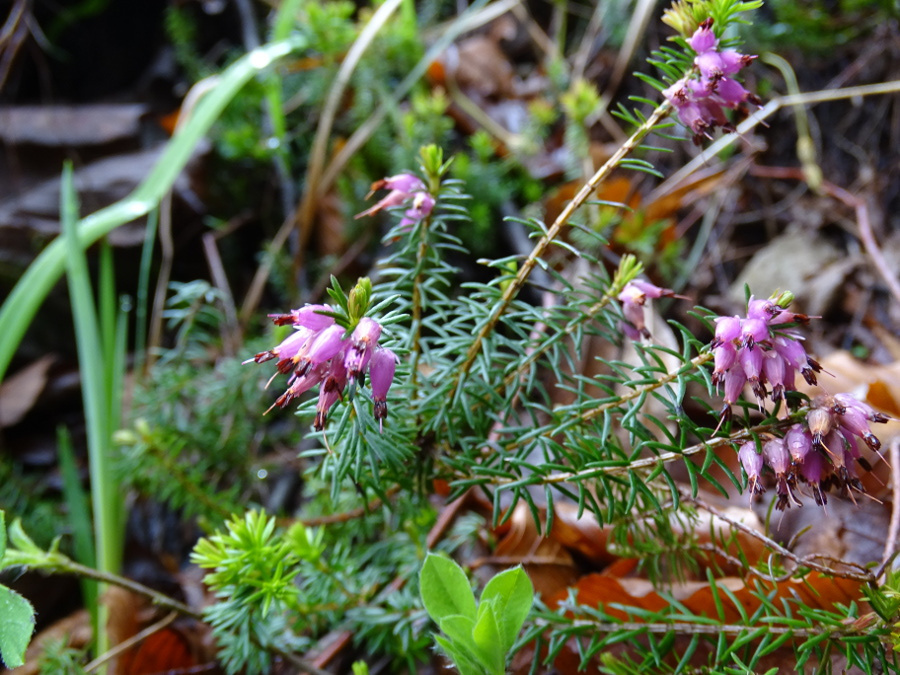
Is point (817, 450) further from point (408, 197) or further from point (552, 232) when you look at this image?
point (408, 197)

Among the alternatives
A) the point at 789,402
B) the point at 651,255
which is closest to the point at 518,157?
the point at 651,255

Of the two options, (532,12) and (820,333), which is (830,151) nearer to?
(820,333)

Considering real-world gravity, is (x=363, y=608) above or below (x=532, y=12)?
below

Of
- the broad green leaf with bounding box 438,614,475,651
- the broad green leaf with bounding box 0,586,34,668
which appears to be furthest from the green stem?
the broad green leaf with bounding box 0,586,34,668

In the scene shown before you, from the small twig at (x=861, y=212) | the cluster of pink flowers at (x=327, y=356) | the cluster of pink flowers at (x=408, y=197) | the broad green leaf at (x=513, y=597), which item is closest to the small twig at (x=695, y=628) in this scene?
the broad green leaf at (x=513, y=597)

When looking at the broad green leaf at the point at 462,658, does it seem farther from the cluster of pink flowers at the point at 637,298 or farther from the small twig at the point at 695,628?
the cluster of pink flowers at the point at 637,298

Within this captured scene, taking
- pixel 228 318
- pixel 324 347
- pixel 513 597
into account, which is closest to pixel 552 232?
pixel 324 347
